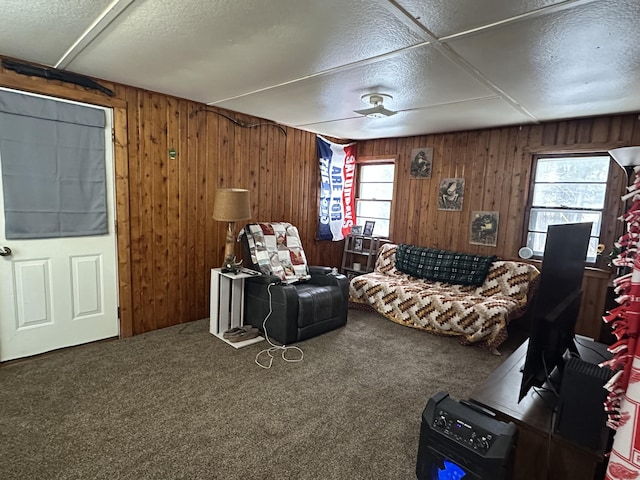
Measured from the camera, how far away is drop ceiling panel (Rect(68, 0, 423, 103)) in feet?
5.58

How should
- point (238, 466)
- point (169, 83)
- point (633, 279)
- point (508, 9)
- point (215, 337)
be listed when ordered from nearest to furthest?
point (633, 279)
point (508, 9)
point (238, 466)
point (169, 83)
point (215, 337)

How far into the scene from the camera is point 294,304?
3.18m

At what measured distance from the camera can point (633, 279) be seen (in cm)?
83

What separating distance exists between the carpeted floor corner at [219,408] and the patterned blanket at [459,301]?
0.22m

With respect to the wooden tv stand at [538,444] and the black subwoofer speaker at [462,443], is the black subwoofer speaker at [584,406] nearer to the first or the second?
the wooden tv stand at [538,444]

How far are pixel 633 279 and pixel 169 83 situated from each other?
10.4 ft

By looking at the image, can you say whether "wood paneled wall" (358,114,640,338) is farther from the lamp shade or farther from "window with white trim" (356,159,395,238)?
the lamp shade

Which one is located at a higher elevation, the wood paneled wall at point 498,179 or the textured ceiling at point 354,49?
the textured ceiling at point 354,49

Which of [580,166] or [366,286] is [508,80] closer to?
[580,166]

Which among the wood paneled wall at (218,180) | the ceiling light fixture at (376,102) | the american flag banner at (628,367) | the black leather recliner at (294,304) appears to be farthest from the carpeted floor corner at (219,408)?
the ceiling light fixture at (376,102)

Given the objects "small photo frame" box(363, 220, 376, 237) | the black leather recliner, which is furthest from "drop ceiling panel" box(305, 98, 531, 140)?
the black leather recliner

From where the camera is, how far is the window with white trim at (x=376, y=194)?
16.9 feet

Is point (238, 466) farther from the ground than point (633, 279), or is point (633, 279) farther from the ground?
point (633, 279)

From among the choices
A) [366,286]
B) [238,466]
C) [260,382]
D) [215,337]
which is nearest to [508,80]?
[366,286]
